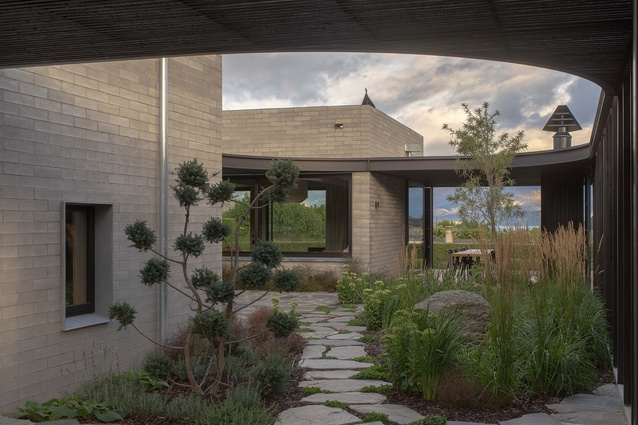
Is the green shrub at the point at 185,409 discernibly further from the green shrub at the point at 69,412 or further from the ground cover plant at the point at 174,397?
the green shrub at the point at 69,412

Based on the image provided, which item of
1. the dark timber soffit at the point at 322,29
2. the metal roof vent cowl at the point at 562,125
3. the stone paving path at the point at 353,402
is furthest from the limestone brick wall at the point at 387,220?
the dark timber soffit at the point at 322,29

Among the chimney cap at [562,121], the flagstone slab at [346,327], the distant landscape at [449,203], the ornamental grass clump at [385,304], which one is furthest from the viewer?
the distant landscape at [449,203]

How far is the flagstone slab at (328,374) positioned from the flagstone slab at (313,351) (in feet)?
2.47

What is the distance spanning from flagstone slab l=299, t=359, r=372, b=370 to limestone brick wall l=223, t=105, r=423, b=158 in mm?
12082

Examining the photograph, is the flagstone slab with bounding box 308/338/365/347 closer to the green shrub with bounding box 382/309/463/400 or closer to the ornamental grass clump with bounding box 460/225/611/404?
the ornamental grass clump with bounding box 460/225/611/404


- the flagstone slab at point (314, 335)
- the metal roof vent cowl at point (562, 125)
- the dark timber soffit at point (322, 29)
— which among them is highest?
the metal roof vent cowl at point (562, 125)

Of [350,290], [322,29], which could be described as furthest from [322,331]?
[322,29]

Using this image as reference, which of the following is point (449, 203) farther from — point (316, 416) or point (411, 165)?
point (316, 416)

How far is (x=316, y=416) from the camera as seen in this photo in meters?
5.51

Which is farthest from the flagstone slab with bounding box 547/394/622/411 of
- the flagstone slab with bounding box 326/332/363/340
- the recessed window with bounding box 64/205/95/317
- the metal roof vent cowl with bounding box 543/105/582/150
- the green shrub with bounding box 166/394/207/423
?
the metal roof vent cowl with bounding box 543/105/582/150

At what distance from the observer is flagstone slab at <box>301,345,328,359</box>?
314 inches

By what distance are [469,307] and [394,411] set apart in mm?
2139

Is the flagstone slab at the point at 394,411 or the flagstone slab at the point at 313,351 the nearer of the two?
the flagstone slab at the point at 394,411

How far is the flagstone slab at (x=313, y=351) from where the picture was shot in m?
7.98
